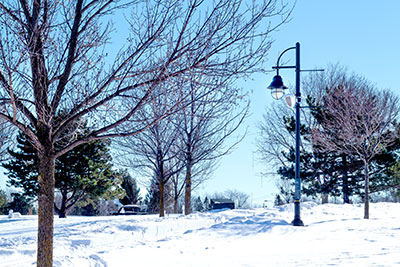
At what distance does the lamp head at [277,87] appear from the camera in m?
10.5

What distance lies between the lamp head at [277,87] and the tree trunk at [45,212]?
6961mm

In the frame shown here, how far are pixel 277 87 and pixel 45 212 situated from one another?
23.9 feet

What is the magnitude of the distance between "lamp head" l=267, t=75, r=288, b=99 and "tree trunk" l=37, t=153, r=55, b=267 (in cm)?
696

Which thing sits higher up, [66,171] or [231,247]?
[66,171]

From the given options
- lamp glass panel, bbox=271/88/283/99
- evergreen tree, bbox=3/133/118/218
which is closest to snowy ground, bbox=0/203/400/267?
lamp glass panel, bbox=271/88/283/99

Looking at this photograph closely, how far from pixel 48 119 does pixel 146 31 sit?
68.2 inches

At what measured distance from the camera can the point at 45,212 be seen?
4.80 metres

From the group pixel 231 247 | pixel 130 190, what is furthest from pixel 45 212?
pixel 130 190

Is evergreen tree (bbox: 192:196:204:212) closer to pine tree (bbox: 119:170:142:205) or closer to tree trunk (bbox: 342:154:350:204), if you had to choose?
pine tree (bbox: 119:170:142:205)

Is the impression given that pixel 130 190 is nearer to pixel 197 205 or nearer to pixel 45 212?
pixel 197 205

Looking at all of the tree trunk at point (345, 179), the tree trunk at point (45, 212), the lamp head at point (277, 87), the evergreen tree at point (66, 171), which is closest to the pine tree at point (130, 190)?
the evergreen tree at point (66, 171)

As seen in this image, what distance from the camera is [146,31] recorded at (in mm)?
5238

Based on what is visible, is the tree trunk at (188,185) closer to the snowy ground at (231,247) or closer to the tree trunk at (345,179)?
the snowy ground at (231,247)

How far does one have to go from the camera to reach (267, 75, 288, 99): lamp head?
10.5 metres
